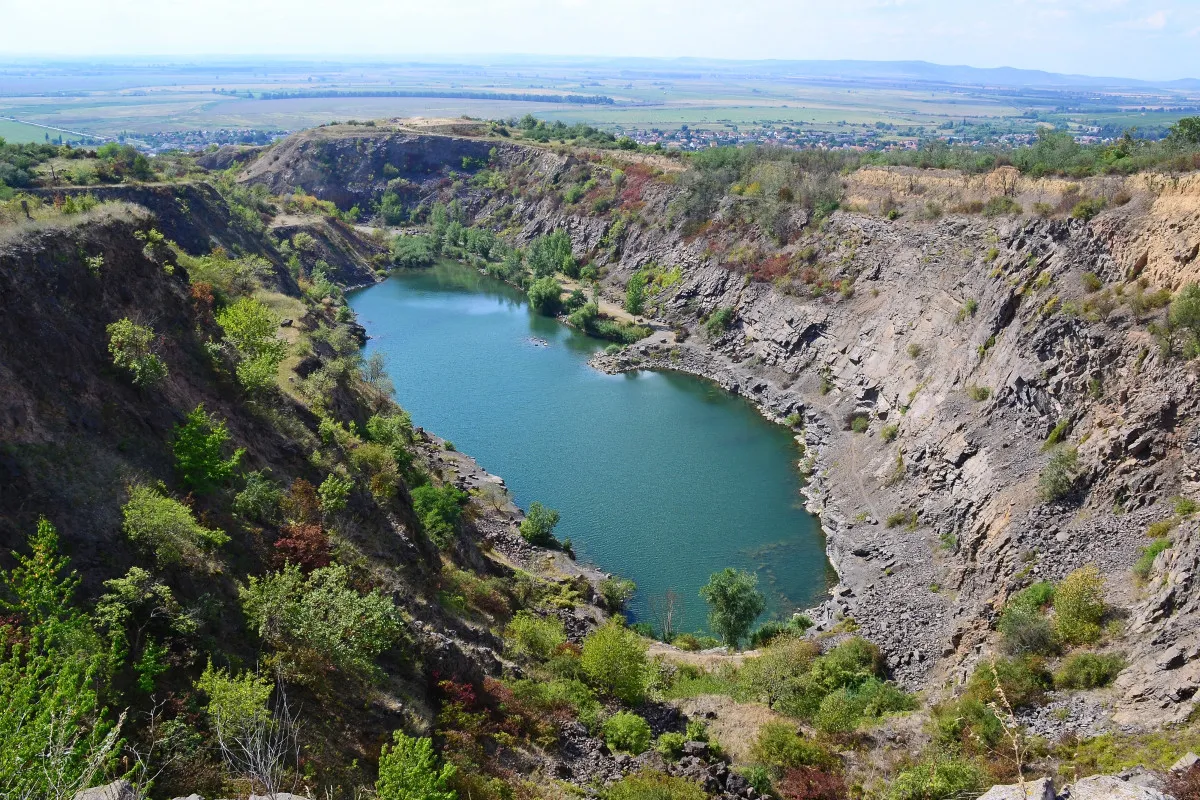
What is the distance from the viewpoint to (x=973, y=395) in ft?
142

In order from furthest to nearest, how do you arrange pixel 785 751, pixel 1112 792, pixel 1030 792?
1. pixel 785 751
2. pixel 1112 792
3. pixel 1030 792

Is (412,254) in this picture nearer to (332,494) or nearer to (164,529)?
(332,494)

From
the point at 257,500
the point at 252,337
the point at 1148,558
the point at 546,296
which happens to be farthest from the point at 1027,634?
the point at 546,296

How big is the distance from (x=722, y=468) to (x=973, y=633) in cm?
2116

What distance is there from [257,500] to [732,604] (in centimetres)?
1911

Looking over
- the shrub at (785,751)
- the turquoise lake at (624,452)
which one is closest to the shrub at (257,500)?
the shrub at (785,751)

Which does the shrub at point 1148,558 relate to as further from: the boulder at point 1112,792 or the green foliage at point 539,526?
the green foliage at point 539,526

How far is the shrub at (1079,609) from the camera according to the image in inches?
1049

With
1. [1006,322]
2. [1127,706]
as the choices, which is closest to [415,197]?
[1006,322]

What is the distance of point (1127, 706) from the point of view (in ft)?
74.9

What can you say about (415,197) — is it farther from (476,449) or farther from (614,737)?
(614,737)

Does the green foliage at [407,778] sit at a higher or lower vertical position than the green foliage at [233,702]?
lower

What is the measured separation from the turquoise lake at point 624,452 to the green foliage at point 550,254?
11.9 meters

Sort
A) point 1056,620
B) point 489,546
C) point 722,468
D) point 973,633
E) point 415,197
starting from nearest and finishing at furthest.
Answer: point 1056,620 < point 973,633 < point 489,546 < point 722,468 < point 415,197
